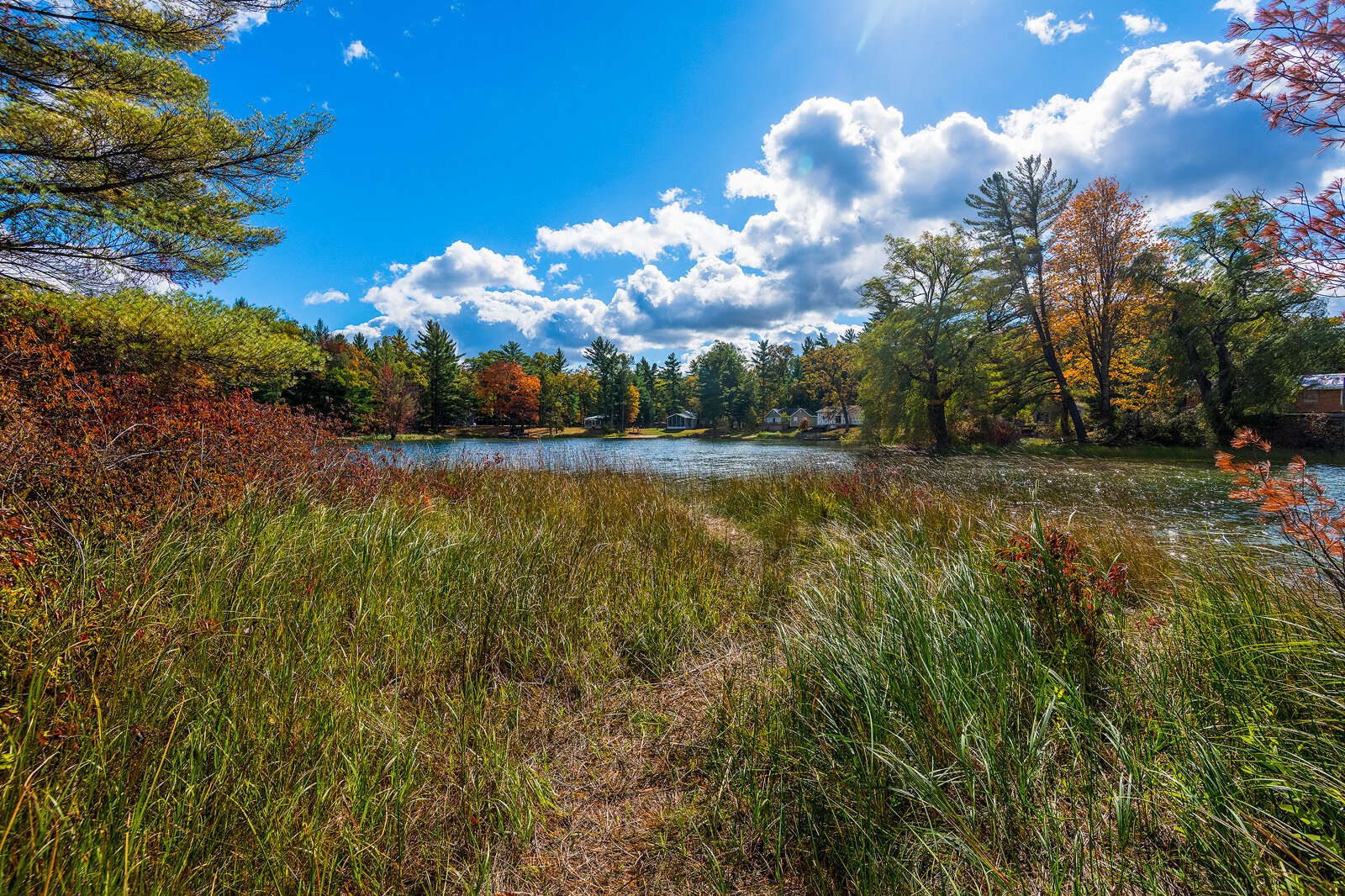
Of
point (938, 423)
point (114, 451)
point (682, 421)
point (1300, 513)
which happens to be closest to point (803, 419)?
point (682, 421)

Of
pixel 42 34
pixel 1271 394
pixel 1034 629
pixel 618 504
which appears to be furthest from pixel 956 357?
pixel 42 34

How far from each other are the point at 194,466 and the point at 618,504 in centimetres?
437

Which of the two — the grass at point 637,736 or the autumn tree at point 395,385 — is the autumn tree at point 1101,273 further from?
the autumn tree at point 395,385

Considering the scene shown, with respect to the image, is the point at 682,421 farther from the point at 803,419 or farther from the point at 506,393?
the point at 506,393

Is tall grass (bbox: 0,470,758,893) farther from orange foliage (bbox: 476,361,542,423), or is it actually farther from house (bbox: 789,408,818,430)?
house (bbox: 789,408,818,430)

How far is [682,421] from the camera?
2736 inches

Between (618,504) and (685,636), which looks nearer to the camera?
(685,636)

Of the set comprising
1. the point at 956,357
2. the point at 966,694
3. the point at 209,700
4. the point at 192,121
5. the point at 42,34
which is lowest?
the point at 966,694

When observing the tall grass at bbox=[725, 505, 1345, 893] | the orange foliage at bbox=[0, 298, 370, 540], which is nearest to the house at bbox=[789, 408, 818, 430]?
the tall grass at bbox=[725, 505, 1345, 893]

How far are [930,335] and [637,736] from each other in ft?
84.2

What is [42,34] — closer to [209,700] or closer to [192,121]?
[192,121]

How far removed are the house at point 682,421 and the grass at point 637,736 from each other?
64654 mm

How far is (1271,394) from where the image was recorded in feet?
52.9

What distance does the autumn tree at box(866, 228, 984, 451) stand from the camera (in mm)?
22500
